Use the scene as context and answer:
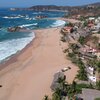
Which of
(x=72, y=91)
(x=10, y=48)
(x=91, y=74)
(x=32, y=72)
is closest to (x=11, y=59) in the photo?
(x=32, y=72)

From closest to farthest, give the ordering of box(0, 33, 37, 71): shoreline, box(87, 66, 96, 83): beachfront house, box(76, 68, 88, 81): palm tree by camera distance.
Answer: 1. box(87, 66, 96, 83): beachfront house
2. box(76, 68, 88, 81): palm tree
3. box(0, 33, 37, 71): shoreline

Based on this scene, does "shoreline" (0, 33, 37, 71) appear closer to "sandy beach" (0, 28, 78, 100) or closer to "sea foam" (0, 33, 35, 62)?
"sandy beach" (0, 28, 78, 100)

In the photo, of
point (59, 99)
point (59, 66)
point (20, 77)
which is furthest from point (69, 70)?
point (59, 99)

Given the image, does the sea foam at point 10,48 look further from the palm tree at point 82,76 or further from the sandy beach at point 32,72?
the palm tree at point 82,76

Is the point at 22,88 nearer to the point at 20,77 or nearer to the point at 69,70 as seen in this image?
the point at 20,77

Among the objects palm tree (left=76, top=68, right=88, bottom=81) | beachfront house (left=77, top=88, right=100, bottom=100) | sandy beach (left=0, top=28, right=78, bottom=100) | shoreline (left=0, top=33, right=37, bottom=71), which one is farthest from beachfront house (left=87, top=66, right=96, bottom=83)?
shoreline (left=0, top=33, right=37, bottom=71)

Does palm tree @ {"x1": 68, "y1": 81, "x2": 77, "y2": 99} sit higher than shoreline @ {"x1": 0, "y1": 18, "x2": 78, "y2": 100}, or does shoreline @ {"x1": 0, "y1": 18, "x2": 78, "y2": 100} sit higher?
palm tree @ {"x1": 68, "y1": 81, "x2": 77, "y2": 99}

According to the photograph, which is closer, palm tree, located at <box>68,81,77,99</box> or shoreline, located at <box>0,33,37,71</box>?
palm tree, located at <box>68,81,77,99</box>

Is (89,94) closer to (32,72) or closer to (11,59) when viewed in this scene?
(32,72)

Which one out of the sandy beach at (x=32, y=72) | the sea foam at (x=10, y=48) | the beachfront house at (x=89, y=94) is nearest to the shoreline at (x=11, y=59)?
the sandy beach at (x=32, y=72)
